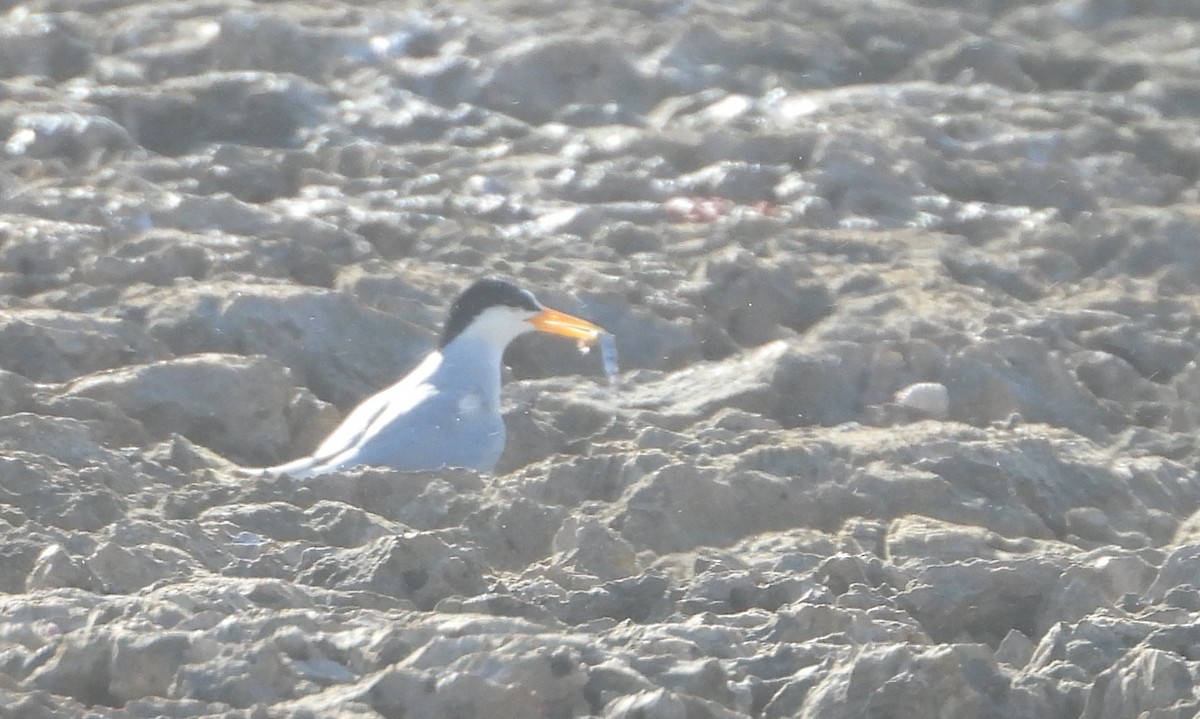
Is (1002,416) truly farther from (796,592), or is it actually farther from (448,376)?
(796,592)

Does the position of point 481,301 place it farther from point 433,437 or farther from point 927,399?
point 927,399

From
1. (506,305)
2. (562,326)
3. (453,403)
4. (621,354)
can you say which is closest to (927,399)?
(621,354)

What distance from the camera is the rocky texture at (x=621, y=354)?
4.42 metres

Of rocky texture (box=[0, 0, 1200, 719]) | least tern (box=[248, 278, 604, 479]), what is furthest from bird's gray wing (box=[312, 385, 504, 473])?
rocky texture (box=[0, 0, 1200, 719])

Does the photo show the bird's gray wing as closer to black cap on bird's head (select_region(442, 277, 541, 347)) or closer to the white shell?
black cap on bird's head (select_region(442, 277, 541, 347))

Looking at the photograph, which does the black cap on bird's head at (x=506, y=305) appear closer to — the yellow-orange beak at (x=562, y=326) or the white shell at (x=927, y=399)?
the yellow-orange beak at (x=562, y=326)

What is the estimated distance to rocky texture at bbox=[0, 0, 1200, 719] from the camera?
442 centimetres

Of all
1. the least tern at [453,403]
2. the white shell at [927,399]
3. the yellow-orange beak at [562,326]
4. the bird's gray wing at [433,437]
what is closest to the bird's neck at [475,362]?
the least tern at [453,403]

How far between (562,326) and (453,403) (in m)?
0.87

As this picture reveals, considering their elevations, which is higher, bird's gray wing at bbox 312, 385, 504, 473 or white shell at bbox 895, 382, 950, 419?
bird's gray wing at bbox 312, 385, 504, 473

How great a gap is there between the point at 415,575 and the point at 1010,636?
146 cm

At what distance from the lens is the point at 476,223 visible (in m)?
9.09

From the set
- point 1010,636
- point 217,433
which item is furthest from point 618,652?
point 217,433

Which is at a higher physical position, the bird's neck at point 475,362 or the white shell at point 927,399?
the bird's neck at point 475,362
